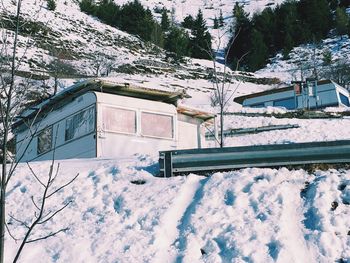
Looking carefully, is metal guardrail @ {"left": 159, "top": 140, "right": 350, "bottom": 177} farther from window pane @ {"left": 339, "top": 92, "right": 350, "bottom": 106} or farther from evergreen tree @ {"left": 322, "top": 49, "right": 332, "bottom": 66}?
evergreen tree @ {"left": 322, "top": 49, "right": 332, "bottom": 66}

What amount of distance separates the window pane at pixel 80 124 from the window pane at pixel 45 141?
135 centimetres

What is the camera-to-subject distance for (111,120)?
18062mm

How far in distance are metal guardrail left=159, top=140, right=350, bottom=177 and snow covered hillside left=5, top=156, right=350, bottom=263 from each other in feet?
0.79

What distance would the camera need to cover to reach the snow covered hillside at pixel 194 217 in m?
8.64

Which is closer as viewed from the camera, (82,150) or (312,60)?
(82,150)

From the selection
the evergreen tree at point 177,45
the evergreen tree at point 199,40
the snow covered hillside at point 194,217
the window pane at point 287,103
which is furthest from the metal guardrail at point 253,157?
the evergreen tree at point 199,40

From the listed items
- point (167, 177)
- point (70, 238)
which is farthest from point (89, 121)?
point (70, 238)

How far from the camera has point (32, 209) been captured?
1039 centimetres

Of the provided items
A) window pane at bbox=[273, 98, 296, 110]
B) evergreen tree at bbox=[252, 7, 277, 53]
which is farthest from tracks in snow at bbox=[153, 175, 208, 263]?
evergreen tree at bbox=[252, 7, 277, 53]

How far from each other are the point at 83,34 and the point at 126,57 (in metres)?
9.83

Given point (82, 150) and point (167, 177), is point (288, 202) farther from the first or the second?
point (82, 150)

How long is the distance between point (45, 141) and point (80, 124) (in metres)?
2.48

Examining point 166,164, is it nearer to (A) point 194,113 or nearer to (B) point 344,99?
(A) point 194,113

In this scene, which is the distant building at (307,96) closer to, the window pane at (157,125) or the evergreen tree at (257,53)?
the window pane at (157,125)
